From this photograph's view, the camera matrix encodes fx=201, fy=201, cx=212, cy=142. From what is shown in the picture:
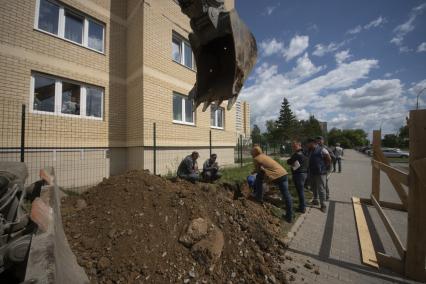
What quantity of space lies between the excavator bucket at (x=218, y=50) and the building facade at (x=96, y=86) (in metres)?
3.16

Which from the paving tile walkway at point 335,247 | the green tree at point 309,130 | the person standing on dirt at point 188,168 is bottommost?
the paving tile walkway at point 335,247

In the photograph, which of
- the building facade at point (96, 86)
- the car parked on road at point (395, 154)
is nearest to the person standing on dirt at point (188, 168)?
the building facade at point (96, 86)

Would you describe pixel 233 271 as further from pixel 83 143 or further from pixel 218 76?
pixel 83 143

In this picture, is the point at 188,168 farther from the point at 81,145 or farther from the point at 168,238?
the point at 81,145

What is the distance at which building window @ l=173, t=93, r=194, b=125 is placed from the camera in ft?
33.0

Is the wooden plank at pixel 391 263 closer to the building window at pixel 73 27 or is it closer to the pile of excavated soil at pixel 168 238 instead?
the pile of excavated soil at pixel 168 238

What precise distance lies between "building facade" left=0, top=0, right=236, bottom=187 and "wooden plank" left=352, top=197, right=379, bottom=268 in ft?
14.5

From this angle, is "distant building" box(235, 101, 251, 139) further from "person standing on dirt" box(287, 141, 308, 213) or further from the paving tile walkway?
the paving tile walkway

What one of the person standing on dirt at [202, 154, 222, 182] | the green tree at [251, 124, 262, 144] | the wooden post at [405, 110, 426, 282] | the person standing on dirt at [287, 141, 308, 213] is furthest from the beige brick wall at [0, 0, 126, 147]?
the green tree at [251, 124, 262, 144]

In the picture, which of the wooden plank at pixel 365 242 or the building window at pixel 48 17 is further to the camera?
the building window at pixel 48 17

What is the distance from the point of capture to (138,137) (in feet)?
27.4

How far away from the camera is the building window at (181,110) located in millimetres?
10047

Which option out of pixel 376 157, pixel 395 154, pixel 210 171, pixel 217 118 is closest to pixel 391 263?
pixel 376 157

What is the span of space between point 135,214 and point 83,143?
5.85 metres
